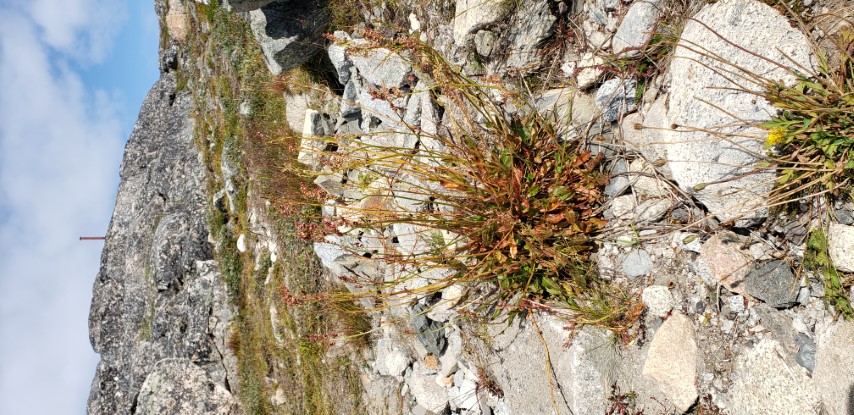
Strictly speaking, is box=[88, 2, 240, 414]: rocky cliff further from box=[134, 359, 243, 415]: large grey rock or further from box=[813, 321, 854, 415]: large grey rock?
box=[813, 321, 854, 415]: large grey rock

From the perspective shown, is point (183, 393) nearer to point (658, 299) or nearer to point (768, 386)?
point (658, 299)

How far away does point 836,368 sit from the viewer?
2377 millimetres

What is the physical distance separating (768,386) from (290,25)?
5.23 metres

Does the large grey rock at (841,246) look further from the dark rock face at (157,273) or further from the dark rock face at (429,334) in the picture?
the dark rock face at (157,273)

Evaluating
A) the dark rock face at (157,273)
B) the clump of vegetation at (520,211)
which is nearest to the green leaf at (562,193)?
the clump of vegetation at (520,211)

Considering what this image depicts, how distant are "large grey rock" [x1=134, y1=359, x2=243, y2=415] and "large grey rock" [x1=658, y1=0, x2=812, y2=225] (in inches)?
249

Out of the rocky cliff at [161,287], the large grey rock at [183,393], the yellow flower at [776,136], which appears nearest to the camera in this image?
the yellow flower at [776,136]

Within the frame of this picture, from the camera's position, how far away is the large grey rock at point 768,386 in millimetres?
→ 2533

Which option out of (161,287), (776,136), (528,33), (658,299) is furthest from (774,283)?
(161,287)

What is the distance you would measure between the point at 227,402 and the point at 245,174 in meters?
2.96

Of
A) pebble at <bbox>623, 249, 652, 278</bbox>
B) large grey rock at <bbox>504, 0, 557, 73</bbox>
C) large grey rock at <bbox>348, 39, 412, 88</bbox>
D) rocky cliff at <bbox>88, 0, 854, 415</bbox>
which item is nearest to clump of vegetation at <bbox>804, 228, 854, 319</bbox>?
rocky cliff at <bbox>88, 0, 854, 415</bbox>

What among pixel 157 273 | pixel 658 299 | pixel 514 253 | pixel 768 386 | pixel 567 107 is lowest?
pixel 768 386

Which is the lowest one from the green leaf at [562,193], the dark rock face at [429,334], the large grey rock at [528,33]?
the dark rock face at [429,334]

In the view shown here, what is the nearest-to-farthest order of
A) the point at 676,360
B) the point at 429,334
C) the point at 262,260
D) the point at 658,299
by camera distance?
1. the point at 676,360
2. the point at 658,299
3. the point at 429,334
4. the point at 262,260
